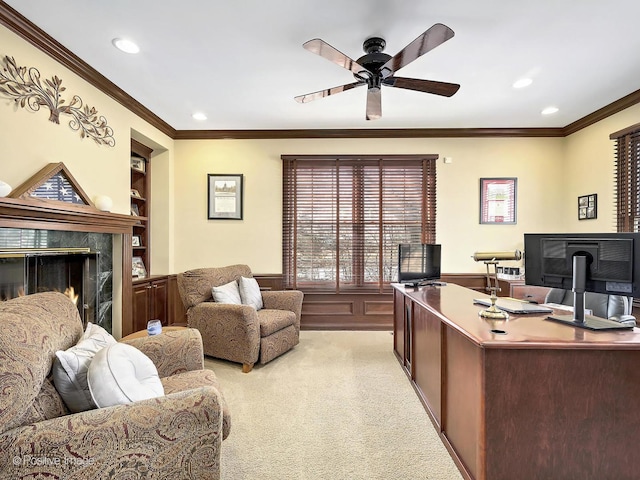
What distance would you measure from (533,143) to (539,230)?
120 cm

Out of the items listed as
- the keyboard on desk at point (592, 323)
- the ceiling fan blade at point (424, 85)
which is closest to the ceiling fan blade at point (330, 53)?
the ceiling fan blade at point (424, 85)

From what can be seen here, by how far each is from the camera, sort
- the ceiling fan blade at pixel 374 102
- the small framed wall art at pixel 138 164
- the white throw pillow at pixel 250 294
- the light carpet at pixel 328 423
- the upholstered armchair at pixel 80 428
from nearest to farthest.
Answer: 1. the upholstered armchair at pixel 80 428
2. the light carpet at pixel 328 423
3. the ceiling fan blade at pixel 374 102
4. the white throw pillow at pixel 250 294
5. the small framed wall art at pixel 138 164

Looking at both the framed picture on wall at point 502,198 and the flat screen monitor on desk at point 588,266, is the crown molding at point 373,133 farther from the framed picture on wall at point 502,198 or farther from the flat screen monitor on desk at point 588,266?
the flat screen monitor on desk at point 588,266

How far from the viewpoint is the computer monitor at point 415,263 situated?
3.27 m

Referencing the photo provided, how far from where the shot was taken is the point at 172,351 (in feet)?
6.15

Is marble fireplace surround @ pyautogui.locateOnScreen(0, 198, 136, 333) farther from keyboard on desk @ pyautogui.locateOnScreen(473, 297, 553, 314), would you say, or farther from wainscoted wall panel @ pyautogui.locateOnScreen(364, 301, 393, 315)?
keyboard on desk @ pyautogui.locateOnScreen(473, 297, 553, 314)

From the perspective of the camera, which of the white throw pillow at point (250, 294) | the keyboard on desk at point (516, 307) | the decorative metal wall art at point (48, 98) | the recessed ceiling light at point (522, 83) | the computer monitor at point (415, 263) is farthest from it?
the white throw pillow at point (250, 294)

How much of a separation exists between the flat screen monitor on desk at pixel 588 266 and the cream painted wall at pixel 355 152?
103 inches

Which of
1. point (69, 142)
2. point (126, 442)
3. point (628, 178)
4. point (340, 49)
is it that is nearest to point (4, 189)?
point (69, 142)

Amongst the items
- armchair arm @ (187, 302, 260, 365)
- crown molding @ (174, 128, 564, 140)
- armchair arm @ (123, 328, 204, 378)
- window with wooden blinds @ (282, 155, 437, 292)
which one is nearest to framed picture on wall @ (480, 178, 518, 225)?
crown molding @ (174, 128, 564, 140)

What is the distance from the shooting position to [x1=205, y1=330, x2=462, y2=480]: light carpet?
1758 millimetres

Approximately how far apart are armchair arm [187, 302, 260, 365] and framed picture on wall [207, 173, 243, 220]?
5.21 feet

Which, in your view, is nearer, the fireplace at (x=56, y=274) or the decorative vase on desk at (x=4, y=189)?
the decorative vase on desk at (x=4, y=189)

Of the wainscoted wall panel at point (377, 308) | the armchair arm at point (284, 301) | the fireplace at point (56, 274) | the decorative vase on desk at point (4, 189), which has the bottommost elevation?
the wainscoted wall panel at point (377, 308)
